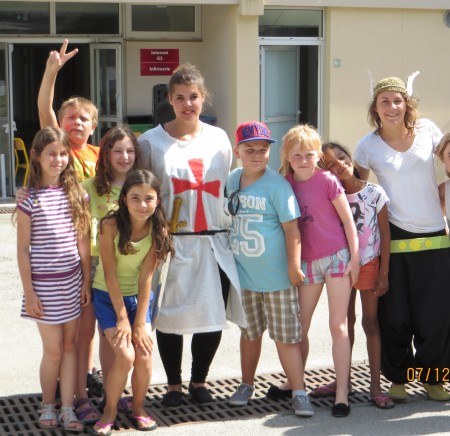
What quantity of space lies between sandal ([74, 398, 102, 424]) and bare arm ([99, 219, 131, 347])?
0.45 metres

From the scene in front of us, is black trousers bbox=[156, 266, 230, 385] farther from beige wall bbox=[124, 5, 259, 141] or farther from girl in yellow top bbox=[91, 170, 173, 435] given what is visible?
beige wall bbox=[124, 5, 259, 141]

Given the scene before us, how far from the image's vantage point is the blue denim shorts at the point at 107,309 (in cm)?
470

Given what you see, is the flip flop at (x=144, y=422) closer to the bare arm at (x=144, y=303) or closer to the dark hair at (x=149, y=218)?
the bare arm at (x=144, y=303)

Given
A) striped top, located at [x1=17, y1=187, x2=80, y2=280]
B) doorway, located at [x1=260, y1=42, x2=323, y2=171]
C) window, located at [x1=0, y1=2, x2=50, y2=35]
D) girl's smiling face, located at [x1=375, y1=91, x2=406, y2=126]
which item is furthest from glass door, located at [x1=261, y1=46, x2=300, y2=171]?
striped top, located at [x1=17, y1=187, x2=80, y2=280]

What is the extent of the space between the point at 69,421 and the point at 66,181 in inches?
49.1

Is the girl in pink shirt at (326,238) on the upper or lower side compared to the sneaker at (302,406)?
upper

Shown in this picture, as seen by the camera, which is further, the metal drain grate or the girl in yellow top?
the metal drain grate

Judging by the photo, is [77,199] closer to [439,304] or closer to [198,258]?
[198,258]

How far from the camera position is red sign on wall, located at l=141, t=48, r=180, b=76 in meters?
14.0

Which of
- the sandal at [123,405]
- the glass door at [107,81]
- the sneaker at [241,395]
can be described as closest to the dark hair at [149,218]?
the sandal at [123,405]

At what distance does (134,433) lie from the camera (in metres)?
4.69

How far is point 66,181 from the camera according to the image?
15.5 ft

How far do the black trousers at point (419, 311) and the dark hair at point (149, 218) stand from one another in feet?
4.49

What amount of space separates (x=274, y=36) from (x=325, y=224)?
9150 mm
